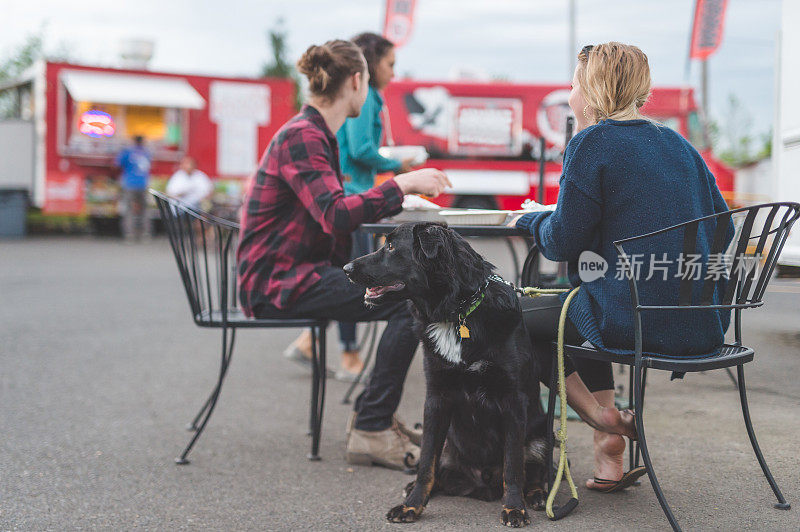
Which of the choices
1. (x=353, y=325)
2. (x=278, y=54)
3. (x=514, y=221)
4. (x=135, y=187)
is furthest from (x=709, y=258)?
(x=278, y=54)

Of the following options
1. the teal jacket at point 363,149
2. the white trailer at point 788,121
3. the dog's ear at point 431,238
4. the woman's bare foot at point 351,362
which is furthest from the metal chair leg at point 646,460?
the white trailer at point 788,121

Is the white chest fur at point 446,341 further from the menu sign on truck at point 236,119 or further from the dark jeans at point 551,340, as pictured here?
the menu sign on truck at point 236,119

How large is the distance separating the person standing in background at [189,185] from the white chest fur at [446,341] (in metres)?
13.7

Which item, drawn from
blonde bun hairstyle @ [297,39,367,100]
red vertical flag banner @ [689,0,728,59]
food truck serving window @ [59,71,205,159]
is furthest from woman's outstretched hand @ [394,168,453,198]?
food truck serving window @ [59,71,205,159]

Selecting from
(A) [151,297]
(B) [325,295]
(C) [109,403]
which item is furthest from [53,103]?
(B) [325,295]

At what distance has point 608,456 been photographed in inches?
111

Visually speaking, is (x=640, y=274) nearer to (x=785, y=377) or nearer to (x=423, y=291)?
(x=423, y=291)

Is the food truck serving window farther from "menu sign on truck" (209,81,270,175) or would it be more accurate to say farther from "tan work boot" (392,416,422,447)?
"tan work boot" (392,416,422,447)

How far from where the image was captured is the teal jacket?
442 cm

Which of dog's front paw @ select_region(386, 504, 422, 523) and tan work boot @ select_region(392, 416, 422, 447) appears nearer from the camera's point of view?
dog's front paw @ select_region(386, 504, 422, 523)

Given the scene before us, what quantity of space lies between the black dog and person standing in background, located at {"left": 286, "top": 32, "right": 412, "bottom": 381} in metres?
1.88

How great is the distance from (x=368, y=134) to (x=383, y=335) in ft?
5.16

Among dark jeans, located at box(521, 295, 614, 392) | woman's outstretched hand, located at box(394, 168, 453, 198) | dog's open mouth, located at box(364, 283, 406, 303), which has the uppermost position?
woman's outstretched hand, located at box(394, 168, 453, 198)

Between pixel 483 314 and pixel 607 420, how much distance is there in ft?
1.94
